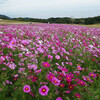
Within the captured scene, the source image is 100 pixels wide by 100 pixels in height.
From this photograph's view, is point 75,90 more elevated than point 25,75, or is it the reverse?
point 25,75

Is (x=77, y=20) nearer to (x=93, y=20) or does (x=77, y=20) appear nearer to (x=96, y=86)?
(x=93, y=20)

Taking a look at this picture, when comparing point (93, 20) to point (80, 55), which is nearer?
point (80, 55)

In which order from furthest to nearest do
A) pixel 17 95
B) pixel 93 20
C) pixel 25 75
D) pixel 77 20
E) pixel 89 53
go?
pixel 77 20 → pixel 93 20 → pixel 89 53 → pixel 25 75 → pixel 17 95

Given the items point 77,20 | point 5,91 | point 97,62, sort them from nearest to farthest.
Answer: point 5,91
point 97,62
point 77,20

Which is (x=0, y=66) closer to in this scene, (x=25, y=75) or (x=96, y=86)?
(x=25, y=75)

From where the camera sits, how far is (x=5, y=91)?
5.70 feet

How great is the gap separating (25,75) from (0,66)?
2.33 feet

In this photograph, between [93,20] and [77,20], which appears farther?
[77,20]

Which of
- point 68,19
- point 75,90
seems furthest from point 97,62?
point 68,19

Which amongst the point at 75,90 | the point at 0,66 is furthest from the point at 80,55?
the point at 0,66

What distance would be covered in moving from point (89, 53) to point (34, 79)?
239cm

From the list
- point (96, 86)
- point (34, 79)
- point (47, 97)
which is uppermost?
point (34, 79)

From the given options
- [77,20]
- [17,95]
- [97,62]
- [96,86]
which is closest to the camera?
[17,95]

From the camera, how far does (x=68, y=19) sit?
5412 centimetres
